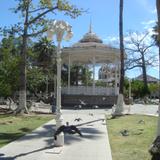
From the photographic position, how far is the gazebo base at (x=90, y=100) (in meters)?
37.1

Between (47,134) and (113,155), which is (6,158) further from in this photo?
(47,134)

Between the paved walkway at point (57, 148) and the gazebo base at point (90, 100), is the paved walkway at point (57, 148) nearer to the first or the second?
the paved walkway at point (57, 148)

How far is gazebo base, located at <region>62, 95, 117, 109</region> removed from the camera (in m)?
37.1

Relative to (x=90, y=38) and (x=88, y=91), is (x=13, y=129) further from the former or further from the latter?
(x=90, y=38)

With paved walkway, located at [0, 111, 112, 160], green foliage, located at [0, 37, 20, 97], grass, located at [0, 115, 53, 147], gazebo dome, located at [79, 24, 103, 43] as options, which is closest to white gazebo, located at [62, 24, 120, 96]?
gazebo dome, located at [79, 24, 103, 43]

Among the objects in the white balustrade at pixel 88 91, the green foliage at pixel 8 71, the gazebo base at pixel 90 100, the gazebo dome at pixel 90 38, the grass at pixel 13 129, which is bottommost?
the grass at pixel 13 129

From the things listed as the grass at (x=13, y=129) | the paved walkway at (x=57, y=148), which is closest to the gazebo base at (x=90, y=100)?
the grass at (x=13, y=129)

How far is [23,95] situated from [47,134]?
11.7m

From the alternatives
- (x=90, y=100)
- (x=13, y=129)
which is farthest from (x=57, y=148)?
(x=90, y=100)

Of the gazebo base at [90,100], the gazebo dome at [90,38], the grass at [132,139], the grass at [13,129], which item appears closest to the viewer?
the grass at [132,139]

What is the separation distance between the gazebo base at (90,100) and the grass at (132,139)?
14.8 metres

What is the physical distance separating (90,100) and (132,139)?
21.6m

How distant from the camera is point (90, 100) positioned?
37531 millimetres

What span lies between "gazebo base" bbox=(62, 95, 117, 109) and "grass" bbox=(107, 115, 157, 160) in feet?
48.4
